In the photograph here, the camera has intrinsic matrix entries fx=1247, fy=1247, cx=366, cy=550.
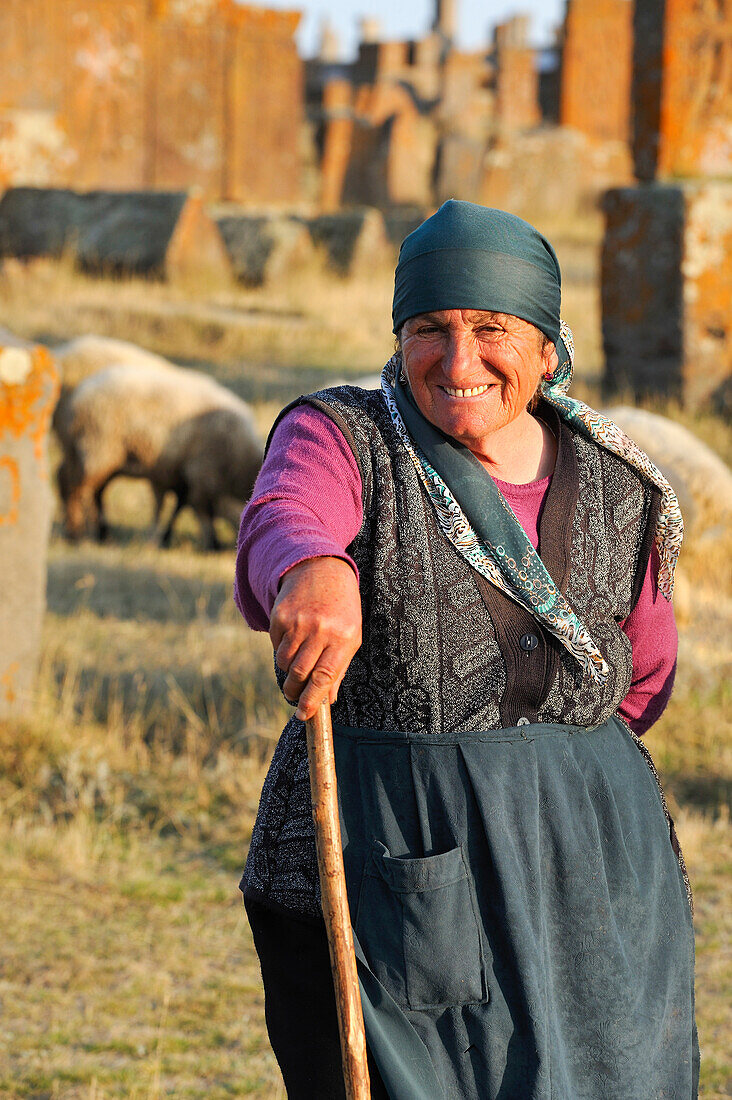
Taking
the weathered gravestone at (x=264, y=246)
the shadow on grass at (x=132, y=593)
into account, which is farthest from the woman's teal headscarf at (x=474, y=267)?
the weathered gravestone at (x=264, y=246)

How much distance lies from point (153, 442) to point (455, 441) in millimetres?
6608

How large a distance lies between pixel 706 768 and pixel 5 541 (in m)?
2.60

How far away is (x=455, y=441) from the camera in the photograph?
71.4 inches

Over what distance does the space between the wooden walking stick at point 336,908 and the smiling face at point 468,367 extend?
1.68 ft

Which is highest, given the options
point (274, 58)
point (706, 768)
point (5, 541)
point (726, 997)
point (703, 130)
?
point (274, 58)

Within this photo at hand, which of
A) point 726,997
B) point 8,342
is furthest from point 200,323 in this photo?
point 726,997

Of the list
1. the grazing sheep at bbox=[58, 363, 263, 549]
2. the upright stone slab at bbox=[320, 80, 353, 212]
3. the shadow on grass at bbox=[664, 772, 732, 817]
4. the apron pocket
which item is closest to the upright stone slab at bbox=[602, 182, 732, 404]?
the grazing sheep at bbox=[58, 363, 263, 549]

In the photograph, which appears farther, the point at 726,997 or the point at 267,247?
the point at 267,247

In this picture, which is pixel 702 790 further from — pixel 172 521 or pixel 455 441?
pixel 172 521

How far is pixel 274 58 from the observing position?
48.2ft

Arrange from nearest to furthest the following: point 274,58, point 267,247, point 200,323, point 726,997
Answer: point 726,997 → point 200,323 → point 267,247 → point 274,58

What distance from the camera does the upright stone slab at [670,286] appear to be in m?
8.06

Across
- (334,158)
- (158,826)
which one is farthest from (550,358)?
(334,158)

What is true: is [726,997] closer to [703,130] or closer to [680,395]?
[680,395]
